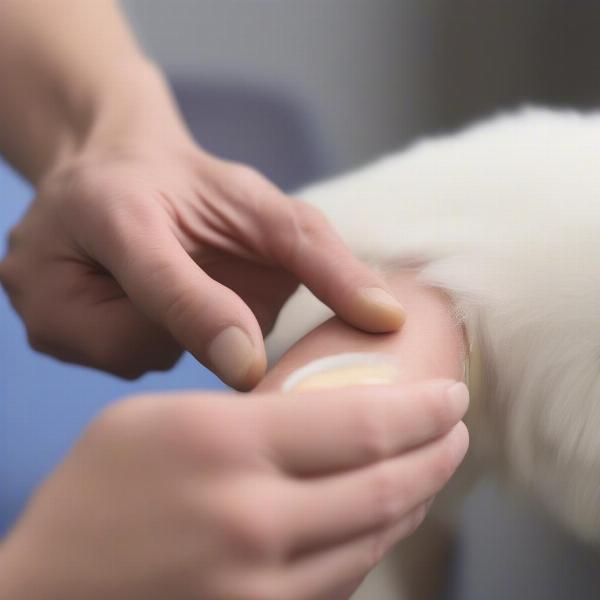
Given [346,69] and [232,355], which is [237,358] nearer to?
[232,355]

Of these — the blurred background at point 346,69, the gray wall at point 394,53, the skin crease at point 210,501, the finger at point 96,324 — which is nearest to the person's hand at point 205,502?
the skin crease at point 210,501

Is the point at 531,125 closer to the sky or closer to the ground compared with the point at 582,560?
closer to the sky

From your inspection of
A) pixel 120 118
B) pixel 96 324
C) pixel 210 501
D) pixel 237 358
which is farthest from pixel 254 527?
pixel 120 118

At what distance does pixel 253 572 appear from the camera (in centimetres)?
23

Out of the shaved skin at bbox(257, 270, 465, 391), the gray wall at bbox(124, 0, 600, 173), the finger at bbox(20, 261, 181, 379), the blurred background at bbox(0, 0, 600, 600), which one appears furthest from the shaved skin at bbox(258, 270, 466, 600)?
the gray wall at bbox(124, 0, 600, 173)

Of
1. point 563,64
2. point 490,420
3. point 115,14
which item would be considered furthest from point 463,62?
point 490,420

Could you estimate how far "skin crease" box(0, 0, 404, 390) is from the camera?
0.36 meters

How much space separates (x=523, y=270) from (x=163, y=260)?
0.16 metres

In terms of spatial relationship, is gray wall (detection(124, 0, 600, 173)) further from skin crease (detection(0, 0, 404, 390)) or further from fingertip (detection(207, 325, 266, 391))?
fingertip (detection(207, 325, 266, 391))

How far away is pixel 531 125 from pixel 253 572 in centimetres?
30

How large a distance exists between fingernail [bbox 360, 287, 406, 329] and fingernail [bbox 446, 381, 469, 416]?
67 mm

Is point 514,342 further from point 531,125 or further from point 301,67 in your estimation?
point 301,67

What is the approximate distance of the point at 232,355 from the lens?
1.11 ft

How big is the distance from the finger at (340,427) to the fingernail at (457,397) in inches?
0.7
